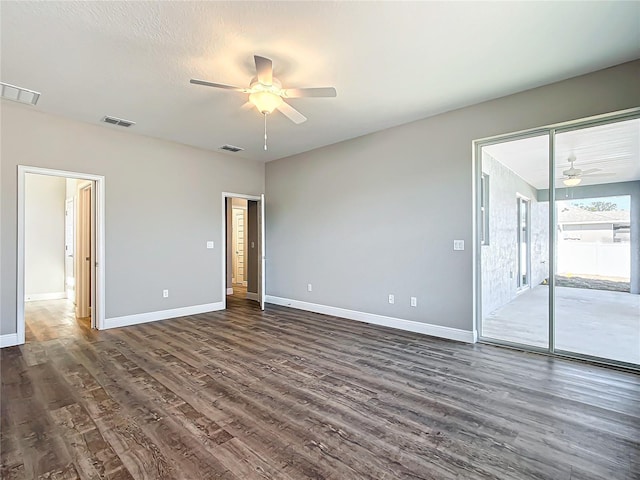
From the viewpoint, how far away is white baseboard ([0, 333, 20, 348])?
152 inches

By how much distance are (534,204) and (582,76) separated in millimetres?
1414

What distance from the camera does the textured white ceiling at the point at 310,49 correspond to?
230 cm

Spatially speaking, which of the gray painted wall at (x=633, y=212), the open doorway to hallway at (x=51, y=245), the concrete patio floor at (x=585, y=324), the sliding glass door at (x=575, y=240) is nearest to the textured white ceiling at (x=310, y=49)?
the sliding glass door at (x=575, y=240)

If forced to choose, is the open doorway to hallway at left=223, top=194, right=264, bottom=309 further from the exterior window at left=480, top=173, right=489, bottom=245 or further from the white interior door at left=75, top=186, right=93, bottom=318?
the exterior window at left=480, top=173, right=489, bottom=245

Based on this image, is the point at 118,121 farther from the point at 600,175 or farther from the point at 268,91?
the point at 600,175

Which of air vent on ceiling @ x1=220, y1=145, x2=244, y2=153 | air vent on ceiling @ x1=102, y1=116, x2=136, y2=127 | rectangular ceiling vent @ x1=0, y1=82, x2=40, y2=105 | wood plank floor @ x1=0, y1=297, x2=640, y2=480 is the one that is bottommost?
wood plank floor @ x1=0, y1=297, x2=640, y2=480

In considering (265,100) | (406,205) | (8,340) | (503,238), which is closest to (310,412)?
(265,100)

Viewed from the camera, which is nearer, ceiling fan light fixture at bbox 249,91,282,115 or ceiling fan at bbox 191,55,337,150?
ceiling fan at bbox 191,55,337,150

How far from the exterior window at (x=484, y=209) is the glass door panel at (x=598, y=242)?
0.84 meters

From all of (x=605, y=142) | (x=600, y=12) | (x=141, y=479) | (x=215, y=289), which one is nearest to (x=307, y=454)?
(x=141, y=479)

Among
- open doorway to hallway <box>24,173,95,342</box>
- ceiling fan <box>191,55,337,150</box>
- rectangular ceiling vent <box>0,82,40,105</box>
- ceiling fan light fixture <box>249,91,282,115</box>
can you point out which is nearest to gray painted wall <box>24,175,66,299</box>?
open doorway to hallway <box>24,173,95,342</box>

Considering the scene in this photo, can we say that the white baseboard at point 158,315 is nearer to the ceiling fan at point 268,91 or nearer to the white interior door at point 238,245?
the white interior door at point 238,245

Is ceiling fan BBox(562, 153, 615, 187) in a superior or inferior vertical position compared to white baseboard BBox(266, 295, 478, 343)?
superior

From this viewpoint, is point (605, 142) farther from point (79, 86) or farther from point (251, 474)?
point (79, 86)
